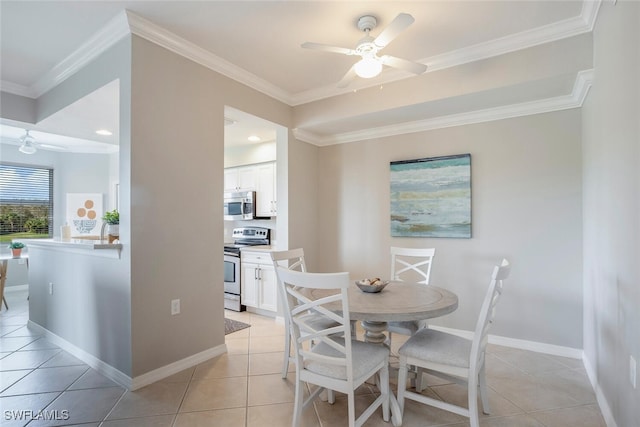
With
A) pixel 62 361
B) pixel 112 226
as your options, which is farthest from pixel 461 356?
pixel 62 361

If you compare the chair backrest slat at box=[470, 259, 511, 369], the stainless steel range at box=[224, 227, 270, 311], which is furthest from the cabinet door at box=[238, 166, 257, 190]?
the chair backrest slat at box=[470, 259, 511, 369]

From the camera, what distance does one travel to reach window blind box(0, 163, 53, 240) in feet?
17.4

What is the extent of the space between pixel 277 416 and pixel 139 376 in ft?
3.57

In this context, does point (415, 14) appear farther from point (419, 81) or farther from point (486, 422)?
point (486, 422)

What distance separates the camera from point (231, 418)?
1.97 metres

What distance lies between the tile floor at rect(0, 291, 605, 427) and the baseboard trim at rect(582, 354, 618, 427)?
39mm

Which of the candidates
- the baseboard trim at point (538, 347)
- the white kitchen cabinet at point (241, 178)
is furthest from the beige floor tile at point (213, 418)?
the white kitchen cabinet at point (241, 178)

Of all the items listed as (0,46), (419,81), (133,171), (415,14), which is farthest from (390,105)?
(0,46)

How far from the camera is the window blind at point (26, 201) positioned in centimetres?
531

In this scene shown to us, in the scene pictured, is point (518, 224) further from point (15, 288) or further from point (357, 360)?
point (15, 288)

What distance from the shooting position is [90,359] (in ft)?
8.67

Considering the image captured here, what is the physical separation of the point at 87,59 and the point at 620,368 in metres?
4.24

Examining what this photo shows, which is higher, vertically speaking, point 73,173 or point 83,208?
point 73,173

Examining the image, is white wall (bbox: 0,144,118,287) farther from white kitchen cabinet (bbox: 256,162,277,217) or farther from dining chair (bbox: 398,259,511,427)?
dining chair (bbox: 398,259,511,427)
